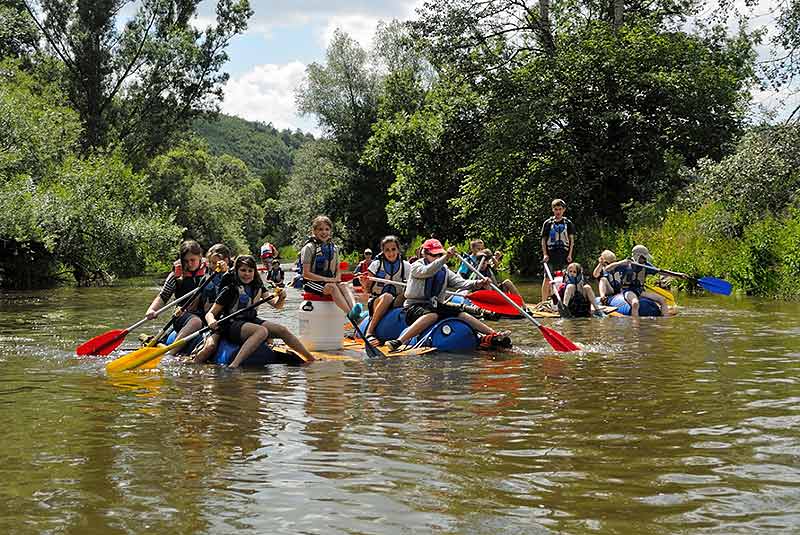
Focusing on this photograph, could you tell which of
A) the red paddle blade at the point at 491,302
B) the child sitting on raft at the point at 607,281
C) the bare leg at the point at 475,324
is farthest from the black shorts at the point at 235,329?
the child sitting on raft at the point at 607,281

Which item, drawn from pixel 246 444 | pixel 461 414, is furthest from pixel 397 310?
pixel 246 444

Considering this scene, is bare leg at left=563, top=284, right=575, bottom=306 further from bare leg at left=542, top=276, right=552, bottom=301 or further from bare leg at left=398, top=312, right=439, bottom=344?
bare leg at left=398, top=312, right=439, bottom=344

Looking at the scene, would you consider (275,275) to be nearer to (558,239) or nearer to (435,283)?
(558,239)

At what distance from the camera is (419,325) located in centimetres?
990

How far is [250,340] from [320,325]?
51.0 inches

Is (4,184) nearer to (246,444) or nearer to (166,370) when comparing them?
(166,370)

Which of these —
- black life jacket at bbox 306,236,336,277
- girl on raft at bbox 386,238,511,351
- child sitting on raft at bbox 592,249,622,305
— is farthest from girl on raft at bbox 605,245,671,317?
black life jacket at bbox 306,236,336,277

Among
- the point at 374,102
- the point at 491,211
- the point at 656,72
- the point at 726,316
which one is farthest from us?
the point at 374,102

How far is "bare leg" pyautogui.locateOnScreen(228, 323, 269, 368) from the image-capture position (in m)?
8.81

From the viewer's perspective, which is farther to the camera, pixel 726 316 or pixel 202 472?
pixel 726 316

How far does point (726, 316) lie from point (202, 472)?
1029cm

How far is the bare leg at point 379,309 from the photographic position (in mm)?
10688

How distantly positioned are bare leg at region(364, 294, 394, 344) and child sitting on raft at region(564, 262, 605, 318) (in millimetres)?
4402

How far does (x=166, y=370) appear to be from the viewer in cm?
875
